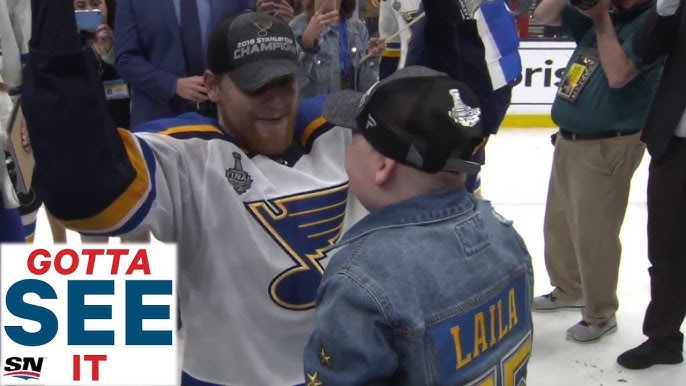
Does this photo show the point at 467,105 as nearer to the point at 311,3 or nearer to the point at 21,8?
the point at 311,3

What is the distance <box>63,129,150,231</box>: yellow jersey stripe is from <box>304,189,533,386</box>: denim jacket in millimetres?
361

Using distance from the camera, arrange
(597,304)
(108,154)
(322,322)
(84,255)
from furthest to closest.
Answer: (597,304)
(84,255)
(108,154)
(322,322)

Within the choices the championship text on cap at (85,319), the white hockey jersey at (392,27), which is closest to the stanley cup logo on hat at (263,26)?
Answer: the championship text on cap at (85,319)

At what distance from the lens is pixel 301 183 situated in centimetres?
152

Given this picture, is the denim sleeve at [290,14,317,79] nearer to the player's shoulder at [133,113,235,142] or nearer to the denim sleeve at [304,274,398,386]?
the player's shoulder at [133,113,235,142]

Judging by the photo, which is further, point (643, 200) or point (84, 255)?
point (643, 200)

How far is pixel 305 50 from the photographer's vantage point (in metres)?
3.33

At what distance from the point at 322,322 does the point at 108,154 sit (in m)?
0.41

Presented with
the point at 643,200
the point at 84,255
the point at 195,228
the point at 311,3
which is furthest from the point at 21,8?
the point at 643,200

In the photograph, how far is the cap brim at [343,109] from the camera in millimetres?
1186

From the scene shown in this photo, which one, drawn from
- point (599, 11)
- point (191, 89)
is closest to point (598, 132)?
point (599, 11)

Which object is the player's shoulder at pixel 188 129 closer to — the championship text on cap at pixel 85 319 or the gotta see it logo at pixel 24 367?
the championship text on cap at pixel 85 319

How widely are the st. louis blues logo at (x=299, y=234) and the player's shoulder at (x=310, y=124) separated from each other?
127 millimetres

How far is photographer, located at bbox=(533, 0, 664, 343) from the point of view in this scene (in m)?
2.85
